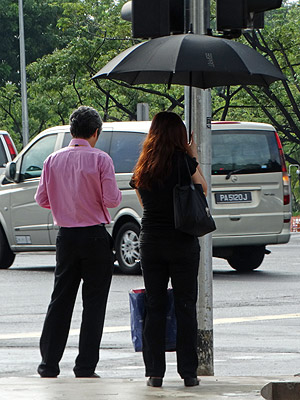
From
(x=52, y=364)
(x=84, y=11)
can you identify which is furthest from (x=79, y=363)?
(x=84, y=11)

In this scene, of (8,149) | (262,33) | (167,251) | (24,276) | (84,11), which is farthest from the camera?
(84,11)

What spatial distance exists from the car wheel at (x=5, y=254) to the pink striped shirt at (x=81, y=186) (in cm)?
993

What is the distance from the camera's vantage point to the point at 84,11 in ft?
125

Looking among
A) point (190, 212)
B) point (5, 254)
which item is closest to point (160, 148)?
point (190, 212)

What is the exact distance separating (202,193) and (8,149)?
16794mm

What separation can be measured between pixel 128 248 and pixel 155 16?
846 centimetres

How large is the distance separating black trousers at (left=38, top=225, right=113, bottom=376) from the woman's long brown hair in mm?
743

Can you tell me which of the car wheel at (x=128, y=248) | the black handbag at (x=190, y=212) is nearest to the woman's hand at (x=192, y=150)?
the black handbag at (x=190, y=212)

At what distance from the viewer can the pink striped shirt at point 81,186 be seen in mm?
7238

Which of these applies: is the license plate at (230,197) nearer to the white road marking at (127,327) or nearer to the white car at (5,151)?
the white road marking at (127,327)

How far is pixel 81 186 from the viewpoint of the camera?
285 inches

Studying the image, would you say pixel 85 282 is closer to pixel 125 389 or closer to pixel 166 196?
pixel 166 196

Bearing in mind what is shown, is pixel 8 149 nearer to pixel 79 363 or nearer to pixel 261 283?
pixel 261 283

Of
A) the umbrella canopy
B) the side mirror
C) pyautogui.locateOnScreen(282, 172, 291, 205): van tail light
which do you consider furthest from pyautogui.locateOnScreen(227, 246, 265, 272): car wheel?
the umbrella canopy
